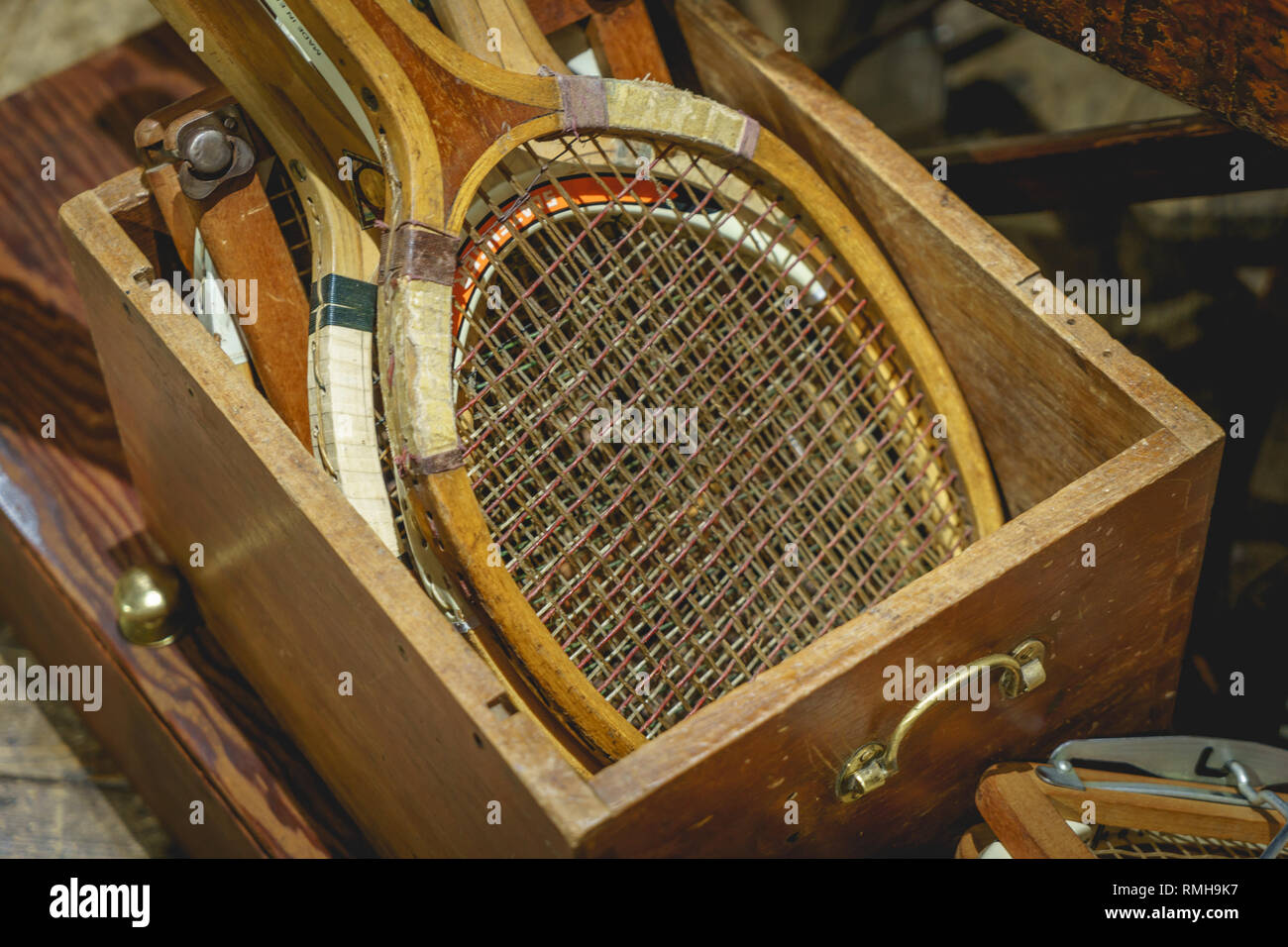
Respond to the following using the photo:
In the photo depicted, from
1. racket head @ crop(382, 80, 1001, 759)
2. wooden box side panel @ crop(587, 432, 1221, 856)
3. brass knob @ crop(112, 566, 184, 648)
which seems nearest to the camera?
wooden box side panel @ crop(587, 432, 1221, 856)

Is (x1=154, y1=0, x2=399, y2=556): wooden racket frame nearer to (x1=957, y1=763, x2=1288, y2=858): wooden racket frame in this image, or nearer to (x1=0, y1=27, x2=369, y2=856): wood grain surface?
(x1=0, y1=27, x2=369, y2=856): wood grain surface

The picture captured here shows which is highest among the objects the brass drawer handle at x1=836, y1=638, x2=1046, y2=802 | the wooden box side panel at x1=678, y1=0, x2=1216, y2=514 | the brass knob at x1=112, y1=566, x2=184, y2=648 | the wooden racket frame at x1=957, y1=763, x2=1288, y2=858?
the wooden box side panel at x1=678, y1=0, x2=1216, y2=514

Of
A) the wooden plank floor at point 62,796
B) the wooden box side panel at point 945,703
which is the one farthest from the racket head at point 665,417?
the wooden plank floor at point 62,796

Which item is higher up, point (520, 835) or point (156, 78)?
point (156, 78)

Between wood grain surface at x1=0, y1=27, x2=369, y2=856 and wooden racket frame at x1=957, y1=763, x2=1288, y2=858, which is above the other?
wood grain surface at x1=0, y1=27, x2=369, y2=856

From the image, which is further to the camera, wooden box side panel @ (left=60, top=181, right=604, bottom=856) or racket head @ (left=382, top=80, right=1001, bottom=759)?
racket head @ (left=382, top=80, right=1001, bottom=759)

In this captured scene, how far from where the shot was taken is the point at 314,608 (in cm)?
83

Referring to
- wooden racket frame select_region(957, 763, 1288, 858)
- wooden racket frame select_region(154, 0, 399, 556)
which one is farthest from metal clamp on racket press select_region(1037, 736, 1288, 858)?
wooden racket frame select_region(154, 0, 399, 556)

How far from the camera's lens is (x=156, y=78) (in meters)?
1.22

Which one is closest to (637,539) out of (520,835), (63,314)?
(520,835)

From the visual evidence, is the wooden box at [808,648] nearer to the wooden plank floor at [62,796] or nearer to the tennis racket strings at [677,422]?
the tennis racket strings at [677,422]

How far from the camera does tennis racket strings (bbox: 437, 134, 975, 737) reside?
0.87 metres

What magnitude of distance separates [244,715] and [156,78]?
23.8 inches

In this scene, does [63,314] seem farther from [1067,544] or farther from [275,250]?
[1067,544]
